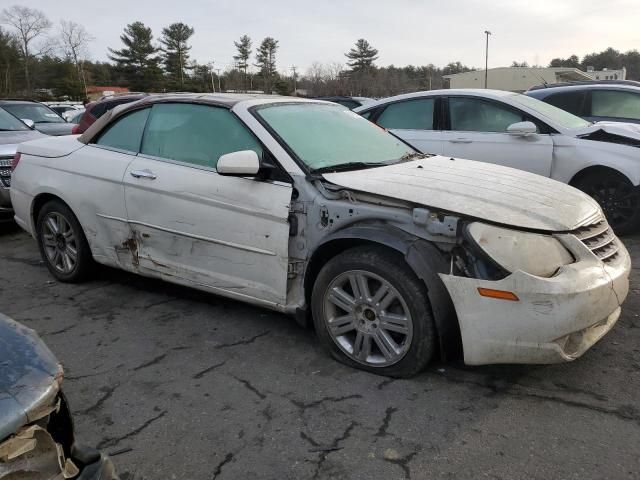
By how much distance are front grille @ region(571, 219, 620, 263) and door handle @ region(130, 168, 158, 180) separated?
2834mm

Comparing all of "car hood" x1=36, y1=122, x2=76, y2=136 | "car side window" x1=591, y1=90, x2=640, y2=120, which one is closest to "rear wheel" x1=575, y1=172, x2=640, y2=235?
"car side window" x1=591, y1=90, x2=640, y2=120

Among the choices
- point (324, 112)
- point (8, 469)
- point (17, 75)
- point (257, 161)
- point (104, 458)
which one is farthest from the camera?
point (17, 75)

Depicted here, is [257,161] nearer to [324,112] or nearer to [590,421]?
[324,112]

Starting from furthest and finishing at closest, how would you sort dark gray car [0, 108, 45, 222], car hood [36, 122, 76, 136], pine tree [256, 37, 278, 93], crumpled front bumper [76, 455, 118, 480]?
pine tree [256, 37, 278, 93], car hood [36, 122, 76, 136], dark gray car [0, 108, 45, 222], crumpled front bumper [76, 455, 118, 480]

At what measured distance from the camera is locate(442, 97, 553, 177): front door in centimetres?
622

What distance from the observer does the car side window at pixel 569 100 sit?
803 centimetres

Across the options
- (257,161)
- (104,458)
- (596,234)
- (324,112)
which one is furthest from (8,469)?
(324,112)

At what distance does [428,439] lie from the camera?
2684 mm

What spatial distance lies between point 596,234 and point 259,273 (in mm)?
2041

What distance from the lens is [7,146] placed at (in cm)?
738

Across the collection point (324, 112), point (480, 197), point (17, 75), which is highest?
point (17, 75)

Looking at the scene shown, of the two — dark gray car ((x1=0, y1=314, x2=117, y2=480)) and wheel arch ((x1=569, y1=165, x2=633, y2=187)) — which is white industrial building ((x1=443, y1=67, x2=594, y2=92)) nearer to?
wheel arch ((x1=569, y1=165, x2=633, y2=187))

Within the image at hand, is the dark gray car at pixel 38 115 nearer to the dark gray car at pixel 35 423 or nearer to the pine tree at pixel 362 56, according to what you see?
the dark gray car at pixel 35 423

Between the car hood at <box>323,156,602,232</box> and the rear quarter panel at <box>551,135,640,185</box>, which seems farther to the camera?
the rear quarter panel at <box>551,135,640,185</box>
